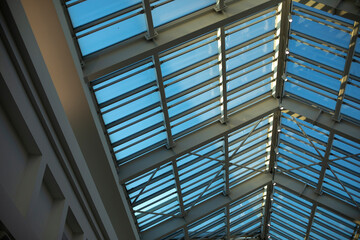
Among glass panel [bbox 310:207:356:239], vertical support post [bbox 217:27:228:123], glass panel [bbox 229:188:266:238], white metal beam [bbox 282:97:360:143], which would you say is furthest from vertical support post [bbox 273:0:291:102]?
glass panel [bbox 310:207:356:239]

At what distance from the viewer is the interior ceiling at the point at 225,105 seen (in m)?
17.7

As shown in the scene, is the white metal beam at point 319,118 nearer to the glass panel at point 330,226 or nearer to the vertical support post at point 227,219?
the glass panel at point 330,226

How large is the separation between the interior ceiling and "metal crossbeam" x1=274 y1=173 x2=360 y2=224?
2.8 inches

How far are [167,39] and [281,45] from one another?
7160mm

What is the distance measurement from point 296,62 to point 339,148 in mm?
6026

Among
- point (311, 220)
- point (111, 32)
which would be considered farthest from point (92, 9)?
point (311, 220)

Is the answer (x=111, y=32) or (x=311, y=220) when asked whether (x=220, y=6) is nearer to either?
(x=111, y=32)

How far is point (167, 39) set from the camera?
699 inches

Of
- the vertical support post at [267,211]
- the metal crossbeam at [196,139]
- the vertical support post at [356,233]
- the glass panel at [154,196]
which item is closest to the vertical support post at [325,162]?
the vertical support post at [267,211]

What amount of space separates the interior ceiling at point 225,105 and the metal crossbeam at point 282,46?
6 centimetres

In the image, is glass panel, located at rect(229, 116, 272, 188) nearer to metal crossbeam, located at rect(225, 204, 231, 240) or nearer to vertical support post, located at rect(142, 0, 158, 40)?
metal crossbeam, located at rect(225, 204, 231, 240)

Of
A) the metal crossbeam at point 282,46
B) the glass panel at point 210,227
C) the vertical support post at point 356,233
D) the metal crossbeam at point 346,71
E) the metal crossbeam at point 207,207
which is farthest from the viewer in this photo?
the glass panel at point 210,227

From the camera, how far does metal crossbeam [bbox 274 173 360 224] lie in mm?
28375

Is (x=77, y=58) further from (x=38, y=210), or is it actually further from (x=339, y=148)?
(x=339, y=148)
